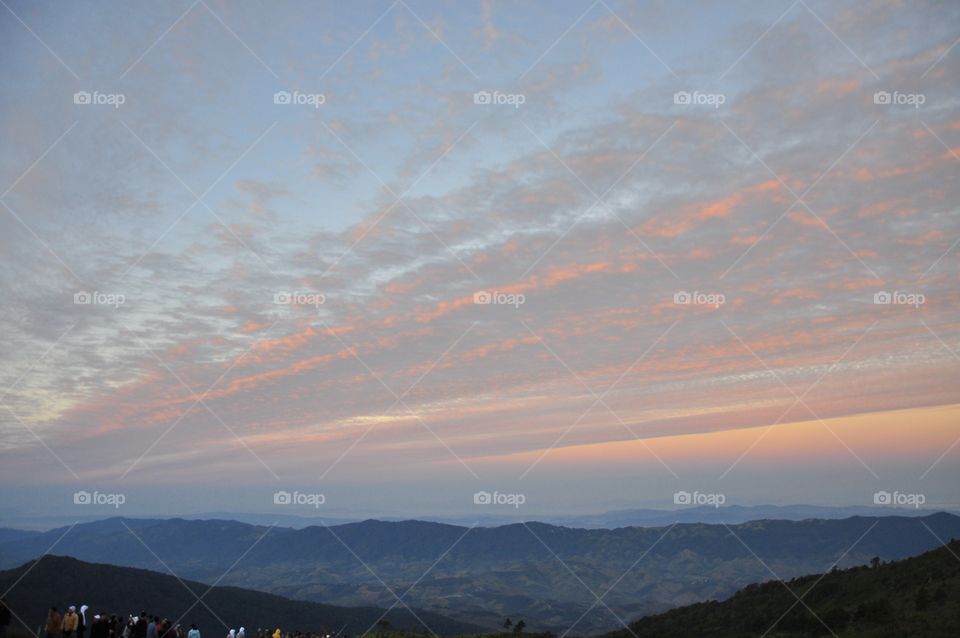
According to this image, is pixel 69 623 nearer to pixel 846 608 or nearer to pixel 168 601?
pixel 846 608

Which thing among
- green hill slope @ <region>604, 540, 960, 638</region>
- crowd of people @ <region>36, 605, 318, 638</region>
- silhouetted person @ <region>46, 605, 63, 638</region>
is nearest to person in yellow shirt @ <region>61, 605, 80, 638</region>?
crowd of people @ <region>36, 605, 318, 638</region>

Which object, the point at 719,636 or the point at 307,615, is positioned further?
the point at 307,615

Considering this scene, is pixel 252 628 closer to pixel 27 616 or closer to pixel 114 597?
pixel 114 597

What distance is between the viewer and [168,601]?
129625 millimetres

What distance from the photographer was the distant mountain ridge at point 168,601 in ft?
367

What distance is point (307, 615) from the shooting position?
5113 inches

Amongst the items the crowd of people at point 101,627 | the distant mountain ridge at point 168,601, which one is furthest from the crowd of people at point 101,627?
the distant mountain ridge at point 168,601

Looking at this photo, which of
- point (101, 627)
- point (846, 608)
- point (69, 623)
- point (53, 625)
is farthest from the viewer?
point (846, 608)

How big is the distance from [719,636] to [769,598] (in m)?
7.37

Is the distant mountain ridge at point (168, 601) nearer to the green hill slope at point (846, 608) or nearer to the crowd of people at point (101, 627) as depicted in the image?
the green hill slope at point (846, 608)

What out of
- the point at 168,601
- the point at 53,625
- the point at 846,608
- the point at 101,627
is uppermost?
the point at 846,608

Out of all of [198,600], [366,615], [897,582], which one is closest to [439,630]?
[366,615]

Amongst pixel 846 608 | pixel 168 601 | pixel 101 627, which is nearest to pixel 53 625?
pixel 101 627

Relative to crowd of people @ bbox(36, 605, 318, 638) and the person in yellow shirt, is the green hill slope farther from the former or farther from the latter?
the person in yellow shirt
